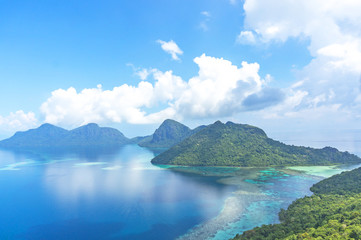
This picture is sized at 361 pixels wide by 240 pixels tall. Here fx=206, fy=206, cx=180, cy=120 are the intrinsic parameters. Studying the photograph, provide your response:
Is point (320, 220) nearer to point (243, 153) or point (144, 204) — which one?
point (144, 204)

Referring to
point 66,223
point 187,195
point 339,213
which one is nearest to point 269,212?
point 339,213

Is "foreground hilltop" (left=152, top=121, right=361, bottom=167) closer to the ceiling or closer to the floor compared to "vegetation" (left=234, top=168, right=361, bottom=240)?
closer to the ceiling

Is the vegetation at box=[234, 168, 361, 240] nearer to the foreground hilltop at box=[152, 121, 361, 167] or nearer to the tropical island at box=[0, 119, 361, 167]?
the tropical island at box=[0, 119, 361, 167]

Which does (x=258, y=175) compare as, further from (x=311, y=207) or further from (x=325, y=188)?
(x=311, y=207)

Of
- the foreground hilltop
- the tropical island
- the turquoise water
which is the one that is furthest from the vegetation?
the foreground hilltop

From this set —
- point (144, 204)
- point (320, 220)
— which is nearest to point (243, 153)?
point (144, 204)

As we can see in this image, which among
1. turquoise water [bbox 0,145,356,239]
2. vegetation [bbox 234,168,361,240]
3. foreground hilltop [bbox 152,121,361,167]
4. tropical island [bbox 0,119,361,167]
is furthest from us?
foreground hilltop [bbox 152,121,361,167]

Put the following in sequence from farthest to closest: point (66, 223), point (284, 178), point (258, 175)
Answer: point (258, 175) < point (284, 178) < point (66, 223)
